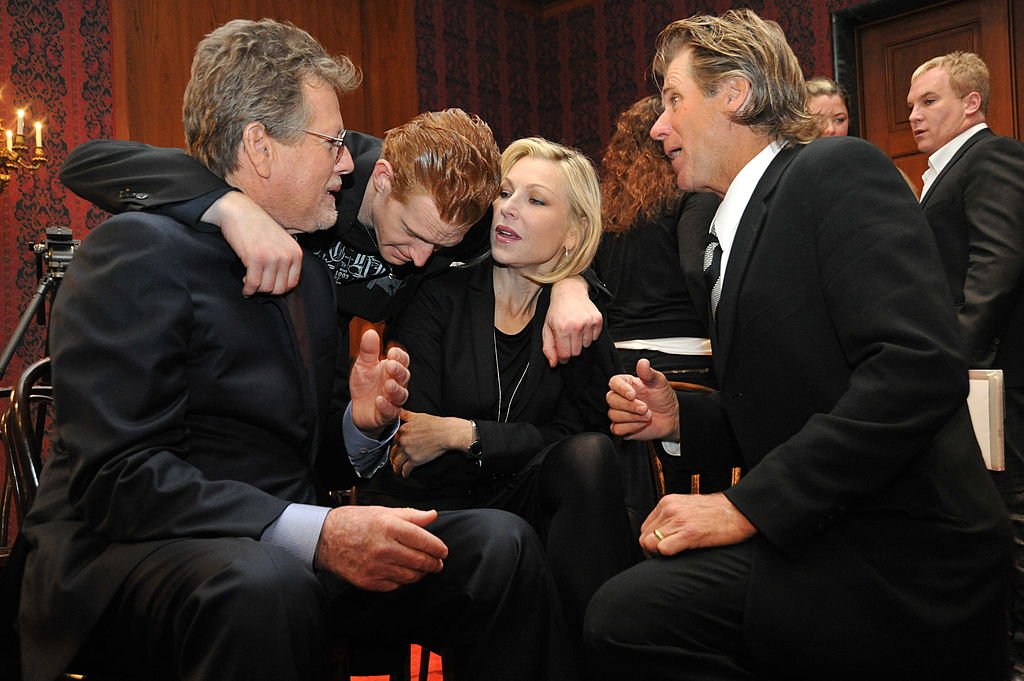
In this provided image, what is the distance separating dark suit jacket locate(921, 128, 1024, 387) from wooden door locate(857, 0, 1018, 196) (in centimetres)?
210

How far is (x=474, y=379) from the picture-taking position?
2037 mm

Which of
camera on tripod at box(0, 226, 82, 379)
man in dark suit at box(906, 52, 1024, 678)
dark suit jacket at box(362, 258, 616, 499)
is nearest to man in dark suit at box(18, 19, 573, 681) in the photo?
dark suit jacket at box(362, 258, 616, 499)

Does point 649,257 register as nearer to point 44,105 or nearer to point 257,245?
point 257,245

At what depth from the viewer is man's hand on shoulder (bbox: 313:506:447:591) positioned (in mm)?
1283

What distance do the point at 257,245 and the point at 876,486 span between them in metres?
0.97

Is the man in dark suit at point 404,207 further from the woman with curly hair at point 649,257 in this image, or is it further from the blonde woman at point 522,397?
the woman with curly hair at point 649,257

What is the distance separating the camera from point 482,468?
190 centimetres

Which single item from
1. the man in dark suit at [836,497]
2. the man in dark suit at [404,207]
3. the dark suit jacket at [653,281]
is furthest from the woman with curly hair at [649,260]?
the man in dark suit at [836,497]

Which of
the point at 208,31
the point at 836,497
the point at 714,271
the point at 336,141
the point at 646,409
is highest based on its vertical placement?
the point at 208,31

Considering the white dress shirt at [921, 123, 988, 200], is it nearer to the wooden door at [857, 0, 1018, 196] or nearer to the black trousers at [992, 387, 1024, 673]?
the black trousers at [992, 387, 1024, 673]

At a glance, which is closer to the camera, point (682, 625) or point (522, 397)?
point (682, 625)

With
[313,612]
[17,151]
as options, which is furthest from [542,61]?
[313,612]

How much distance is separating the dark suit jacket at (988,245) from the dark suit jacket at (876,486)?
82.8 inches

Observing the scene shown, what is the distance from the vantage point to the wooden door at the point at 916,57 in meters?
5.25
